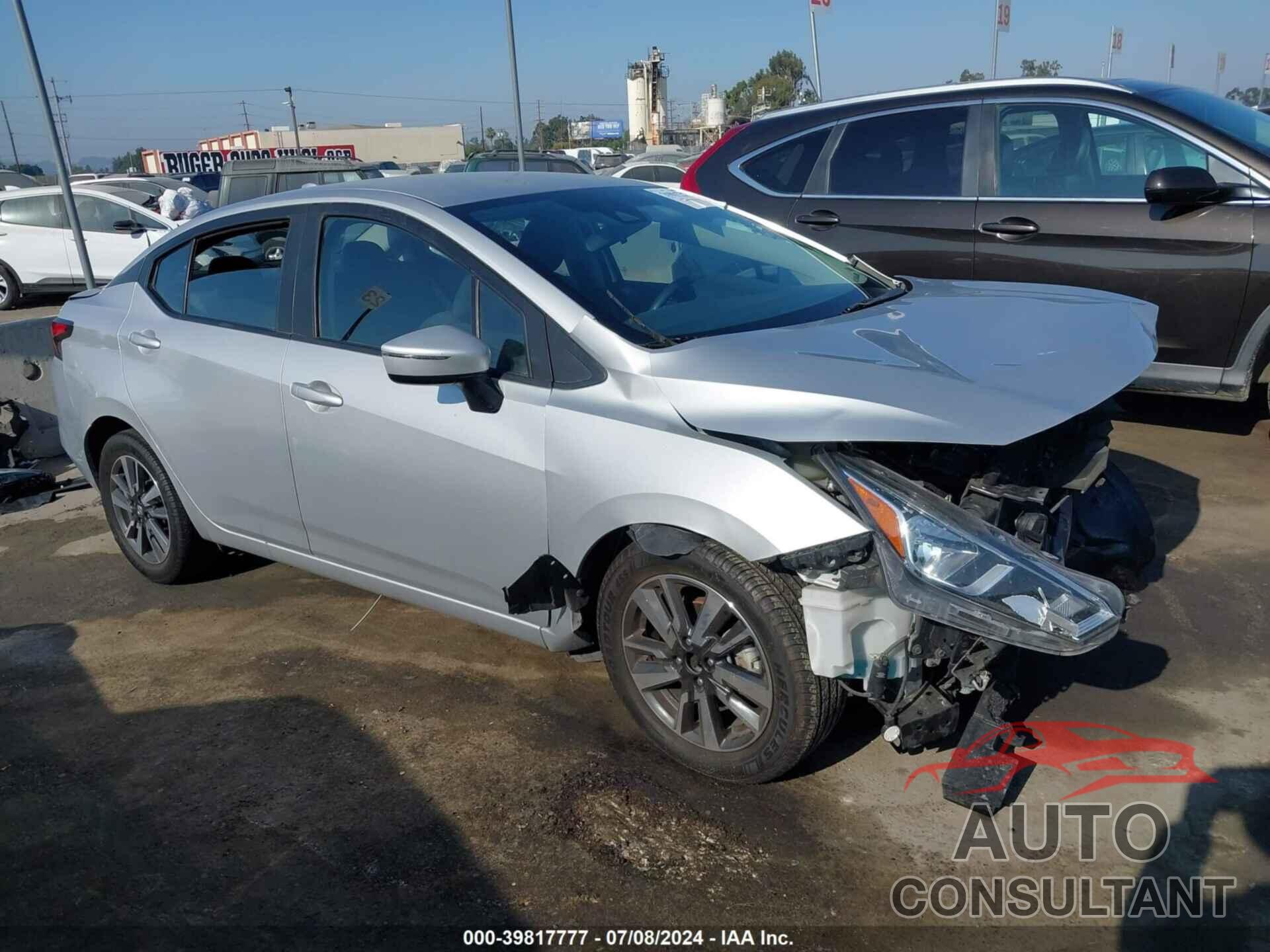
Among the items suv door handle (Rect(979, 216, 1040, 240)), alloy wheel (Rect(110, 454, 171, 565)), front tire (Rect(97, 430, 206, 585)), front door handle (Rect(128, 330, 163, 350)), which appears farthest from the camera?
suv door handle (Rect(979, 216, 1040, 240))

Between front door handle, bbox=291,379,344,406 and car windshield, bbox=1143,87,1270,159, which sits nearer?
front door handle, bbox=291,379,344,406

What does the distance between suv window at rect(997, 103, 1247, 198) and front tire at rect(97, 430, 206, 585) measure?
4.47 meters

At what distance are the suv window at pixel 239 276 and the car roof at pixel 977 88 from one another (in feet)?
11.8

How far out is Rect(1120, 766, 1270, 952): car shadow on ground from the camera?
242 cm

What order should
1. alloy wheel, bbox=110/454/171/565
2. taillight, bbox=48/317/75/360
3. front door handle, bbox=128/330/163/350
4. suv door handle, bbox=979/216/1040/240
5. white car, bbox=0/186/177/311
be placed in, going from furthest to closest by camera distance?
white car, bbox=0/186/177/311, suv door handle, bbox=979/216/1040/240, taillight, bbox=48/317/75/360, alloy wheel, bbox=110/454/171/565, front door handle, bbox=128/330/163/350

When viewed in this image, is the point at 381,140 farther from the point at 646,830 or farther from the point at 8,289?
the point at 646,830

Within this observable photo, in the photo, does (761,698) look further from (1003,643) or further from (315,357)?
(315,357)

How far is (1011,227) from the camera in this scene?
566cm

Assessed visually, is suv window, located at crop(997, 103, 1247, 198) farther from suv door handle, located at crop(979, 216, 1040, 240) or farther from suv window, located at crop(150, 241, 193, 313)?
suv window, located at crop(150, 241, 193, 313)

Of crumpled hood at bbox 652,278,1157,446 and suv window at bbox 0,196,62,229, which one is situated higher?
crumpled hood at bbox 652,278,1157,446

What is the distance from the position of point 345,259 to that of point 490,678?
5.25 ft

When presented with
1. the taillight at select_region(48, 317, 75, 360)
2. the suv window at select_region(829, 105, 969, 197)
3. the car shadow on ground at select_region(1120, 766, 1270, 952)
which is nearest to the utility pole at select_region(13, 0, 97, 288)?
the taillight at select_region(48, 317, 75, 360)

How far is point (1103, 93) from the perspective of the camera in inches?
214
